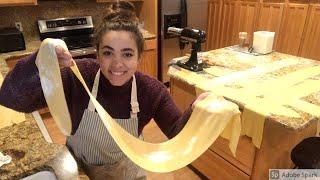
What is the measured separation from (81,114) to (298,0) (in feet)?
9.66

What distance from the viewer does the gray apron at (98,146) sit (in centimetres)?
112

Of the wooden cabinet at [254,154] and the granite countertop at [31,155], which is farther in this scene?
the wooden cabinet at [254,154]

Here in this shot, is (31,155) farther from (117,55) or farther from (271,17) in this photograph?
(271,17)

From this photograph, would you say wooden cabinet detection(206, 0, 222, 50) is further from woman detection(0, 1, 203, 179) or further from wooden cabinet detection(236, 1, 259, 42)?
woman detection(0, 1, 203, 179)

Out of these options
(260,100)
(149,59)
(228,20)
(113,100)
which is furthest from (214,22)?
(113,100)

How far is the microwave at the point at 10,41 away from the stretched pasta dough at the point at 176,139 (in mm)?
1989

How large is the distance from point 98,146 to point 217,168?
1011 millimetres

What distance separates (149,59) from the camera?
3.38 meters

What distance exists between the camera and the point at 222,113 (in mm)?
926

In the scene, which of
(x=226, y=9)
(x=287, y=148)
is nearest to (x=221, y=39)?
(x=226, y=9)

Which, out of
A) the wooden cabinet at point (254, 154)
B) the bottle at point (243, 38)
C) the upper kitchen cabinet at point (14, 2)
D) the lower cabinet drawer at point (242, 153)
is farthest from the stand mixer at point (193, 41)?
the upper kitchen cabinet at point (14, 2)

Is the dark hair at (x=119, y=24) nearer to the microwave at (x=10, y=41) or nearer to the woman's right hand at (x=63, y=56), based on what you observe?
the woman's right hand at (x=63, y=56)

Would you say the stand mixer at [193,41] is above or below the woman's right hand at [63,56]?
below

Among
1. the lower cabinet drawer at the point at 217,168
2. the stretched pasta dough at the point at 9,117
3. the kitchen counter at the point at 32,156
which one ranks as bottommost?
the lower cabinet drawer at the point at 217,168
